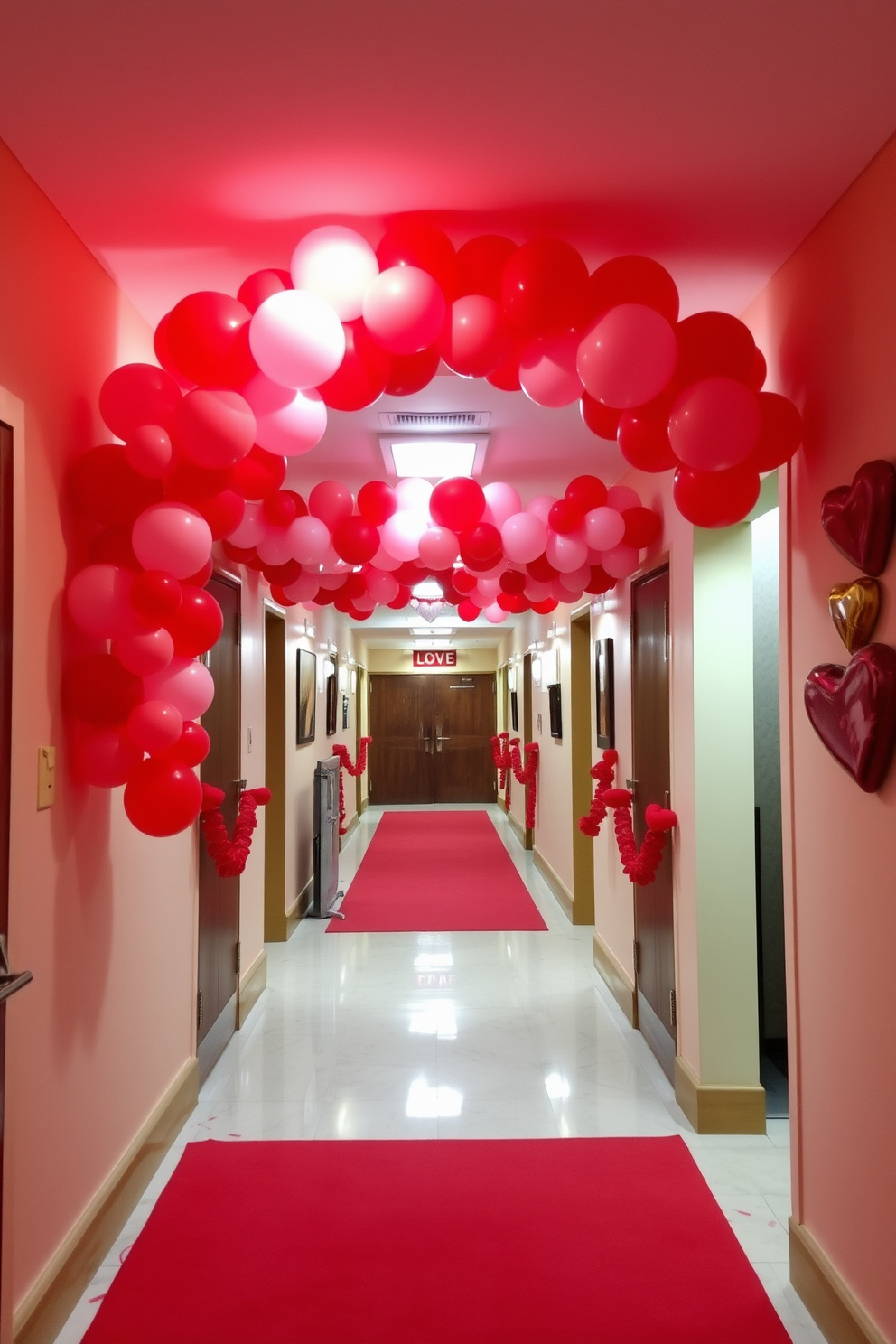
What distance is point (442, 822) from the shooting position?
11531 mm

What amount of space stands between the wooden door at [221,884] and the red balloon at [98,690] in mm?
1298

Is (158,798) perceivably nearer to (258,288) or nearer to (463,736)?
(258,288)

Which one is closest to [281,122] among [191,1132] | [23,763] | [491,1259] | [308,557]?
[23,763]

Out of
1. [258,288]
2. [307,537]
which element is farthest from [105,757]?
[307,537]

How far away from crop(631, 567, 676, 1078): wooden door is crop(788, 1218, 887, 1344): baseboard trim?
1153 mm

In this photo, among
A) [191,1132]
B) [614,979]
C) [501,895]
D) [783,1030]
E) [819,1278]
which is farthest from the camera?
[501,895]

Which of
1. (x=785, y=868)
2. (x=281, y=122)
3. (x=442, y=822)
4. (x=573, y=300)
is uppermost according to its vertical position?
(x=281, y=122)

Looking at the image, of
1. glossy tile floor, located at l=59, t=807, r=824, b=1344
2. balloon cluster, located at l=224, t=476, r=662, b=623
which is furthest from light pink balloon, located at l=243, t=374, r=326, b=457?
glossy tile floor, located at l=59, t=807, r=824, b=1344

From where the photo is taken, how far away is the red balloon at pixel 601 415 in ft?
7.92

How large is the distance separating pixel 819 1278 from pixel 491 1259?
814 mm

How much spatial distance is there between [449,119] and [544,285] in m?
0.38

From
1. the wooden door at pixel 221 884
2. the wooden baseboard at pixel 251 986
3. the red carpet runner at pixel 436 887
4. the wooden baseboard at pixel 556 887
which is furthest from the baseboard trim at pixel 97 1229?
the wooden baseboard at pixel 556 887

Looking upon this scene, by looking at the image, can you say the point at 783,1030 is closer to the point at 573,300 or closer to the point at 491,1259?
the point at 491,1259

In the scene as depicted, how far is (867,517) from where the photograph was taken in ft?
5.80
